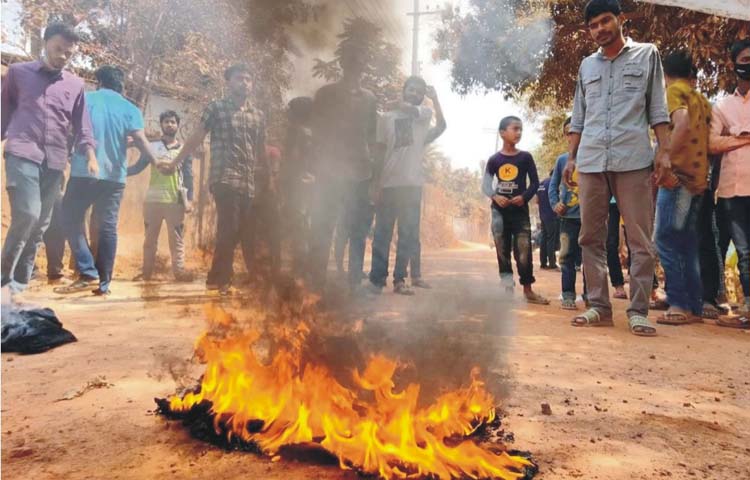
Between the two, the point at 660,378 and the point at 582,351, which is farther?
the point at 582,351

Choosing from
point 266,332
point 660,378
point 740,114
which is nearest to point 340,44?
point 266,332

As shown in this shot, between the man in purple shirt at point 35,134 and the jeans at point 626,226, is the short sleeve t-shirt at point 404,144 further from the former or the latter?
the man in purple shirt at point 35,134

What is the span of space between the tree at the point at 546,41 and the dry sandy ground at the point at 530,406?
1700mm

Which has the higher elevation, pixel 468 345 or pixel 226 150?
pixel 226 150

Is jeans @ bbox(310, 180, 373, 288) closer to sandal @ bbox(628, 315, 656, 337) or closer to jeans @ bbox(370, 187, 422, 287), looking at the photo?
jeans @ bbox(370, 187, 422, 287)

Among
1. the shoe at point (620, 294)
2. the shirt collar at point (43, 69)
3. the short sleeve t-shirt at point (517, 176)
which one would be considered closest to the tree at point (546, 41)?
the short sleeve t-shirt at point (517, 176)

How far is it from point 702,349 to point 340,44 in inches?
121

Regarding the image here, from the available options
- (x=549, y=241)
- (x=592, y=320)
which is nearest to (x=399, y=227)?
(x=592, y=320)

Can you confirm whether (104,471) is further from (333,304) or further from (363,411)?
(333,304)

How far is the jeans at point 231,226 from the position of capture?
270cm

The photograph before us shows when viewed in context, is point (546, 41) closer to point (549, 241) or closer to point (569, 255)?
point (569, 255)

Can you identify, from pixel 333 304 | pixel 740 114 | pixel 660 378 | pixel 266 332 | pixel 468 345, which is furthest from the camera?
pixel 740 114

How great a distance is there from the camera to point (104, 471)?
5.46 ft

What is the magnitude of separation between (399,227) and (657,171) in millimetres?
2687
